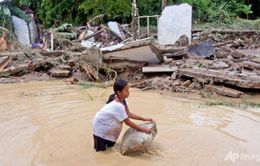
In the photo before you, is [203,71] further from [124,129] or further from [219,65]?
[124,129]

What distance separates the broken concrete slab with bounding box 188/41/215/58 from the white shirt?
7.49 metres

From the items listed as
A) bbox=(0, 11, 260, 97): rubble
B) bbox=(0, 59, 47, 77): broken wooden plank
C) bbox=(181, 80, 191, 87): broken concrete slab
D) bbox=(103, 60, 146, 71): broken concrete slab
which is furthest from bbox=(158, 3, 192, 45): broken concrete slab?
bbox=(181, 80, 191, 87): broken concrete slab

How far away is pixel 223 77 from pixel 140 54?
2.63 m

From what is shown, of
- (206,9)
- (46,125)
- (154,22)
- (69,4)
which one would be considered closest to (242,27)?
(206,9)

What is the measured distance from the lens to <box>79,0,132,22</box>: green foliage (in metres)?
18.7

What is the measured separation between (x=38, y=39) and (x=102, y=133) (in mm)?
14958

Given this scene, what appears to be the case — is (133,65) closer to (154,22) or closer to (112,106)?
(112,106)

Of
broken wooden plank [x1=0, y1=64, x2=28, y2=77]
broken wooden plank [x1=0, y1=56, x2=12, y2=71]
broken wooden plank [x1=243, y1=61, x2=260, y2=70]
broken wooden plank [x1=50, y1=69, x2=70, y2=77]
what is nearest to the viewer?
broken wooden plank [x1=243, y1=61, x2=260, y2=70]

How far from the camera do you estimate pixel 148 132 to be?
5008 millimetres

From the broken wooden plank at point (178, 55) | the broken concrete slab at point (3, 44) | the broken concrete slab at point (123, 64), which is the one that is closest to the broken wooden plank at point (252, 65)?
the broken wooden plank at point (178, 55)

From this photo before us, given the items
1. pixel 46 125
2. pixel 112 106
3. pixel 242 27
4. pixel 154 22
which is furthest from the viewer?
pixel 154 22

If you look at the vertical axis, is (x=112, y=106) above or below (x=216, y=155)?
above

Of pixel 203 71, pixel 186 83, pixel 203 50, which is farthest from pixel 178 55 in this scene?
pixel 186 83

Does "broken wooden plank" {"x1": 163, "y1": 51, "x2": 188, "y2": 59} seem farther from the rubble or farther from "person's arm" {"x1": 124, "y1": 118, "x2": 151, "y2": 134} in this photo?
"person's arm" {"x1": 124, "y1": 118, "x2": 151, "y2": 134}
